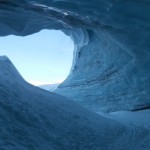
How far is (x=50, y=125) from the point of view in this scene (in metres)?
1.94

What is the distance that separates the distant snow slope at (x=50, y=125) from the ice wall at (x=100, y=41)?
464 millimetres

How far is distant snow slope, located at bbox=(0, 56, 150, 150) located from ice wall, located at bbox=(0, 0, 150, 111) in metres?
0.46

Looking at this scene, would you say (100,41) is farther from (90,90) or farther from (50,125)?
(50,125)

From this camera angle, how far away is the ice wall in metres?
2.23

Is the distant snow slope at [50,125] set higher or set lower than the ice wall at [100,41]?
lower

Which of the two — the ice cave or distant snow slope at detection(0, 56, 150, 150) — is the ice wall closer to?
the ice cave

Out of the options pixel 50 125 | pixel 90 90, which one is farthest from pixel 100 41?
pixel 50 125

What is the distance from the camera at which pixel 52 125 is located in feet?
6.43

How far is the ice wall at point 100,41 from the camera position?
7.30 ft

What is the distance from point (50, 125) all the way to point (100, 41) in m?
1.80

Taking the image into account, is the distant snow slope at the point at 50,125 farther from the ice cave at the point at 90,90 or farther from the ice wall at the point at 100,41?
the ice wall at the point at 100,41

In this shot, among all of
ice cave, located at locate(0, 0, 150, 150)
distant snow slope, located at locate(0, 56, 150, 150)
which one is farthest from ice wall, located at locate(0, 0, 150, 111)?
distant snow slope, located at locate(0, 56, 150, 150)

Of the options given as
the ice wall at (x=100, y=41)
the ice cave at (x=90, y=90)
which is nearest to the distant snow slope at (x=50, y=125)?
the ice cave at (x=90, y=90)

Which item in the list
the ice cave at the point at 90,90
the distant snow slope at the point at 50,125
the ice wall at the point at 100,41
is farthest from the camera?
the ice wall at the point at 100,41
